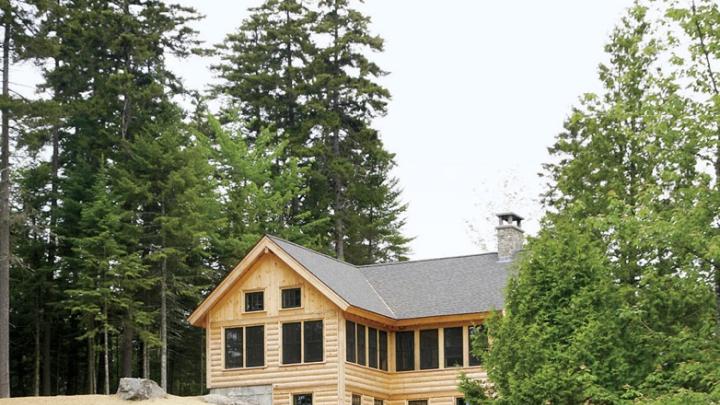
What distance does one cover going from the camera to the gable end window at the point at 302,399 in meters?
36.4

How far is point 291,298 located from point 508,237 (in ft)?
26.0

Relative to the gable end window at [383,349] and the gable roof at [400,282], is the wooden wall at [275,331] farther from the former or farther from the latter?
the gable end window at [383,349]

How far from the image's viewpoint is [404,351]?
127 ft

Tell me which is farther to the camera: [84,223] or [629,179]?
[84,223]

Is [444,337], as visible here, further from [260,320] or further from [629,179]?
[629,179]

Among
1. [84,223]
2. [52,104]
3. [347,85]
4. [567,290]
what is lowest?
[567,290]

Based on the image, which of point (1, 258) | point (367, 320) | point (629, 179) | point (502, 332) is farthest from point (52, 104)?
point (502, 332)

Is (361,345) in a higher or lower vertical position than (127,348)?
higher

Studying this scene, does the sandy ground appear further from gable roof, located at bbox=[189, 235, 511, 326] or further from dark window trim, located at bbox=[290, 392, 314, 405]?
gable roof, located at bbox=[189, 235, 511, 326]

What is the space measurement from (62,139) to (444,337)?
21382 mm

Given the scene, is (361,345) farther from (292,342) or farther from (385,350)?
(292,342)

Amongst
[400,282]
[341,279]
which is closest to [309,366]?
[341,279]

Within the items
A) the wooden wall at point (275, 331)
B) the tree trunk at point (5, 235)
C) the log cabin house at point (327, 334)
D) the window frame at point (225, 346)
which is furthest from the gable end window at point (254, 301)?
the tree trunk at point (5, 235)

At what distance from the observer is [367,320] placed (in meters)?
37.5
